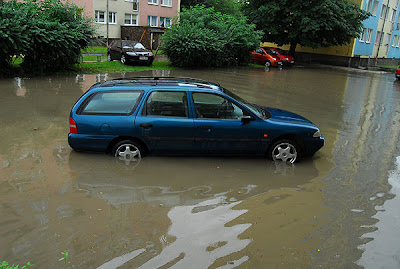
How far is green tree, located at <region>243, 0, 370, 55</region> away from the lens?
1203 inches

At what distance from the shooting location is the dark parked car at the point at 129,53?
2216 cm

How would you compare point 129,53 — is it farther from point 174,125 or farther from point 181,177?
point 181,177

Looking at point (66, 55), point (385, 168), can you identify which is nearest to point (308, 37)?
point (66, 55)

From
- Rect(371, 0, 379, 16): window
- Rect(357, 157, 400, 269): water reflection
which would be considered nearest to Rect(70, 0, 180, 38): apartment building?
Rect(371, 0, 379, 16): window

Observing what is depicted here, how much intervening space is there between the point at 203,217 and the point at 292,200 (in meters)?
1.49

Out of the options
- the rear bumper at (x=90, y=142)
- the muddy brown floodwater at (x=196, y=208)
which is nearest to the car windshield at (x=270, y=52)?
the muddy brown floodwater at (x=196, y=208)

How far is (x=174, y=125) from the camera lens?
638 cm

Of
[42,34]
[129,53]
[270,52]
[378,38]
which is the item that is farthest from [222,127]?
[378,38]

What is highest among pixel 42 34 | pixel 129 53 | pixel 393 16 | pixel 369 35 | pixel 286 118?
pixel 393 16

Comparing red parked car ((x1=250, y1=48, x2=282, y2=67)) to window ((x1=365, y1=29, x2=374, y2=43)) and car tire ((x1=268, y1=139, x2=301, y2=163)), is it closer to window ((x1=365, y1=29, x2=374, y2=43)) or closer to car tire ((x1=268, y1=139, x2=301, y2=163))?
window ((x1=365, y1=29, x2=374, y2=43))

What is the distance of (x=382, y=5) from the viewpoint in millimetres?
43156

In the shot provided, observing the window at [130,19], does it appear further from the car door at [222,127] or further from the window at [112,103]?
the car door at [222,127]

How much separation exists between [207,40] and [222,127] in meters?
18.3

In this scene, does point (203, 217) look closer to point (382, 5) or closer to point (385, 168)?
point (385, 168)
